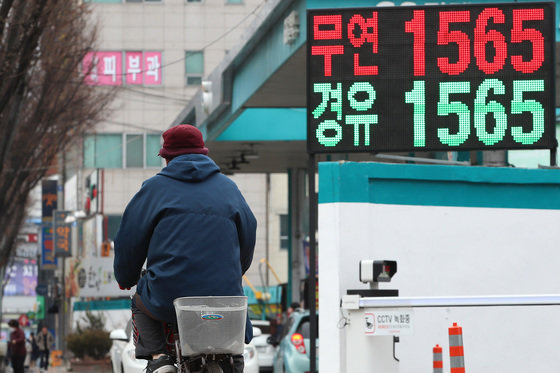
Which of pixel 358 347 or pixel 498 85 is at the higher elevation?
pixel 498 85

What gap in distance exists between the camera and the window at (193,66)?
57.8 meters

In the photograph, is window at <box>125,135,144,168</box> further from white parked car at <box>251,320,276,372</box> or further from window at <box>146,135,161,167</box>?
white parked car at <box>251,320,276,372</box>

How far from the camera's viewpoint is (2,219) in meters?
35.7

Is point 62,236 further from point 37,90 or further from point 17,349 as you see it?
point 37,90

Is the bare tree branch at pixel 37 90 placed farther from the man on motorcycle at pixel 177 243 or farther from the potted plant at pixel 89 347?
the man on motorcycle at pixel 177 243

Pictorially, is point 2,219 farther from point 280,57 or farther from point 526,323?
point 526,323

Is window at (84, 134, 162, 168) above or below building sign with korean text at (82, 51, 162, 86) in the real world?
below

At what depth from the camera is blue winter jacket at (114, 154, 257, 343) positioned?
228 inches

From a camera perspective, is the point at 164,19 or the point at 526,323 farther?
the point at 164,19

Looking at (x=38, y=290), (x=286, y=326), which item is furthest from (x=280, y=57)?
(x=38, y=290)

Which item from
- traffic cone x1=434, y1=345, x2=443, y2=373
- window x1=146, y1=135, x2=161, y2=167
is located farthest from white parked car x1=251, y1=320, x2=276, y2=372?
window x1=146, y1=135, x2=161, y2=167

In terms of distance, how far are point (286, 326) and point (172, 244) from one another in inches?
525

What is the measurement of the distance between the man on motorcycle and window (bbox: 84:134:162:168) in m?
51.2

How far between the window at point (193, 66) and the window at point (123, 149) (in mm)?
3187
